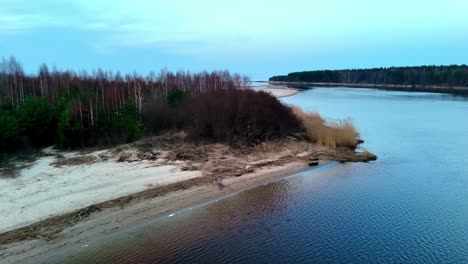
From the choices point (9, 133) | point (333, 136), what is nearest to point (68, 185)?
point (9, 133)

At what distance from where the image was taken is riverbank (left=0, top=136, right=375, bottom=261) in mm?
11625

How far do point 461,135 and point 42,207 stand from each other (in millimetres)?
28753

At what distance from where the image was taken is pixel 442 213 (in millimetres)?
13664

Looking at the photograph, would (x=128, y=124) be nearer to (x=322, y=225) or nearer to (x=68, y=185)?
(x=68, y=185)

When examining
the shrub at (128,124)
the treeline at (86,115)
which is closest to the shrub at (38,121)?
the treeline at (86,115)

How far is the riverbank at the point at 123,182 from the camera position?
11.6 meters

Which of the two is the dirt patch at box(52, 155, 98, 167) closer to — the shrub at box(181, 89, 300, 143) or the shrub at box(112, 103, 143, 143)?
the shrub at box(112, 103, 143, 143)

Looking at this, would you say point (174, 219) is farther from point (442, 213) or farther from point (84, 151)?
point (84, 151)

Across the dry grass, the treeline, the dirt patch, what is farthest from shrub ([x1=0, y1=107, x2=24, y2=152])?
the dry grass

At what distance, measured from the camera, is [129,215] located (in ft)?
42.4

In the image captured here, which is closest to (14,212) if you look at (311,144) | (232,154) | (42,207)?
(42,207)

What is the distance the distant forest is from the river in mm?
118674

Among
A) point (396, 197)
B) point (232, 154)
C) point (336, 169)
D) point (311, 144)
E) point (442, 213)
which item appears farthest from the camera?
point (311, 144)

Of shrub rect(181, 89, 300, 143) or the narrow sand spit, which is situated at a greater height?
shrub rect(181, 89, 300, 143)
